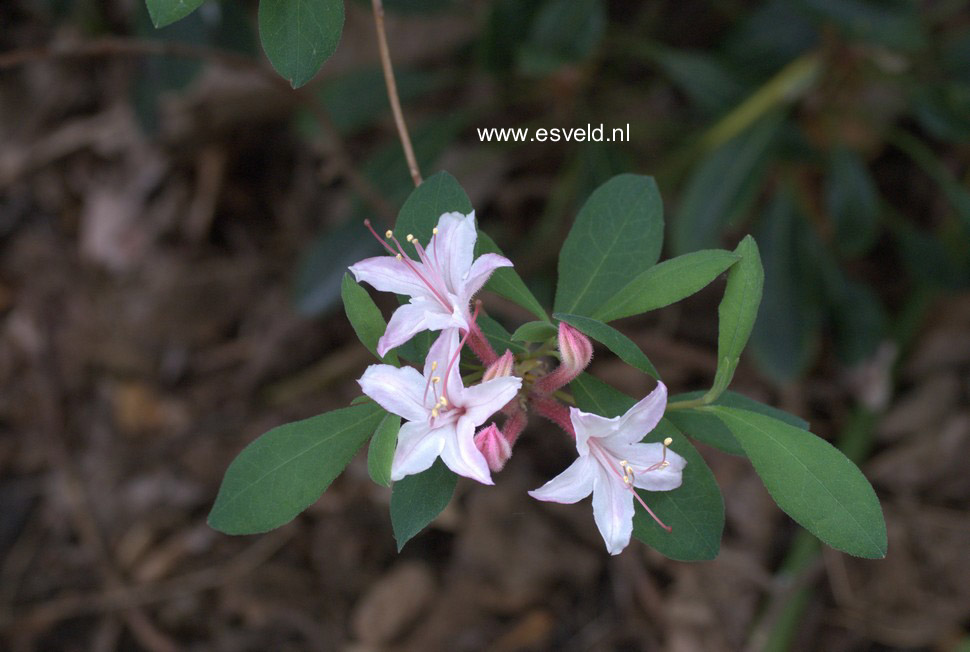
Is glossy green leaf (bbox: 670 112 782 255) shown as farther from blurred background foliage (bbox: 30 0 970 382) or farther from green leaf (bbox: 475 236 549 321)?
green leaf (bbox: 475 236 549 321)

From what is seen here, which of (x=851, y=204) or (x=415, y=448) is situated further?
(x=851, y=204)

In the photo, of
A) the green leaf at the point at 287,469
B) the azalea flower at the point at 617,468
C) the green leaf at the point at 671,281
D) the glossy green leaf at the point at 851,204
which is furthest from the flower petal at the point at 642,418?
the glossy green leaf at the point at 851,204

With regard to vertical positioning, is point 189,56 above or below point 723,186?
above

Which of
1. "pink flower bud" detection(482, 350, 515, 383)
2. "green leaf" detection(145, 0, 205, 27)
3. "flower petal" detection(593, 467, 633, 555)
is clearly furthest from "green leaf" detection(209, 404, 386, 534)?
"green leaf" detection(145, 0, 205, 27)

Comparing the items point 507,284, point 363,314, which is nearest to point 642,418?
point 507,284

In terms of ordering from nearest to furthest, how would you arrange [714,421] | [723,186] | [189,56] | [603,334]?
1. [603,334]
2. [714,421]
3. [189,56]
4. [723,186]

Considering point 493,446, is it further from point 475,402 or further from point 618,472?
point 618,472

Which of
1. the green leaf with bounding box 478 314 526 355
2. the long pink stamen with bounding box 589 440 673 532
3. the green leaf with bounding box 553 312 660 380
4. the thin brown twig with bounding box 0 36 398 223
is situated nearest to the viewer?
the green leaf with bounding box 553 312 660 380
